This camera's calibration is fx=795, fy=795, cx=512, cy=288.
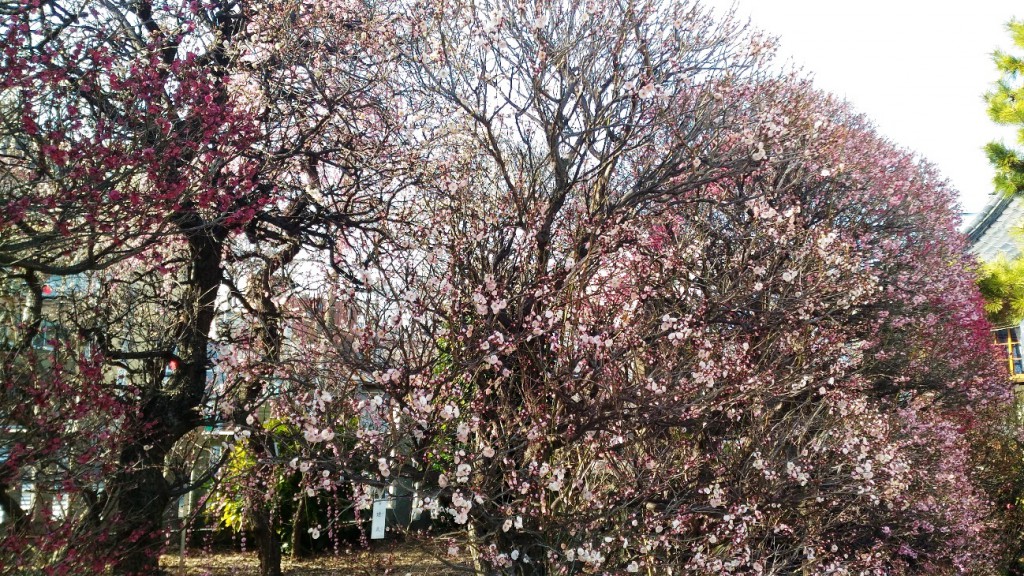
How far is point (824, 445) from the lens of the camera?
788cm

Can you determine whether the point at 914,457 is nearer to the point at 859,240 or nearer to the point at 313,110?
the point at 859,240

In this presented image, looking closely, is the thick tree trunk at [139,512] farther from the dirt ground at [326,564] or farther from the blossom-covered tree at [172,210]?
the dirt ground at [326,564]

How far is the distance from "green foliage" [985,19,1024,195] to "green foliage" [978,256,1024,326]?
1.58 m

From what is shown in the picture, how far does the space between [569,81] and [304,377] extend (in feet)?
9.38

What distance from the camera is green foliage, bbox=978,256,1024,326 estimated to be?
13278 mm

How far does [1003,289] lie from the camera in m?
14.3

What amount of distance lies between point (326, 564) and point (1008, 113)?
12.5 metres

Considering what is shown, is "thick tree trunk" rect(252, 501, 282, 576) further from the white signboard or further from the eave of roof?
the eave of roof

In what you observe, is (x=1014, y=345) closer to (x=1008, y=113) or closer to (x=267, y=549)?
(x=1008, y=113)

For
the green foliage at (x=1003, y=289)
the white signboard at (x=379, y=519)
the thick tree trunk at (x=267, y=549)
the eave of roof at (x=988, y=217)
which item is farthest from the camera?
the eave of roof at (x=988, y=217)

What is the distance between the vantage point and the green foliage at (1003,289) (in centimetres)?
1328

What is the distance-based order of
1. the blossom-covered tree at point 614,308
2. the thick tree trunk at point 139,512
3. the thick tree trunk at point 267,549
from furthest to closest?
the thick tree trunk at point 267,549, the thick tree trunk at point 139,512, the blossom-covered tree at point 614,308

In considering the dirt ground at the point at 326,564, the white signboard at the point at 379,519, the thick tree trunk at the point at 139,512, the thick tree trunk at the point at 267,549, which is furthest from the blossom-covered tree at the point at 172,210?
the dirt ground at the point at 326,564

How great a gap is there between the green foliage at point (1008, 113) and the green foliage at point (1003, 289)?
62.1 inches
